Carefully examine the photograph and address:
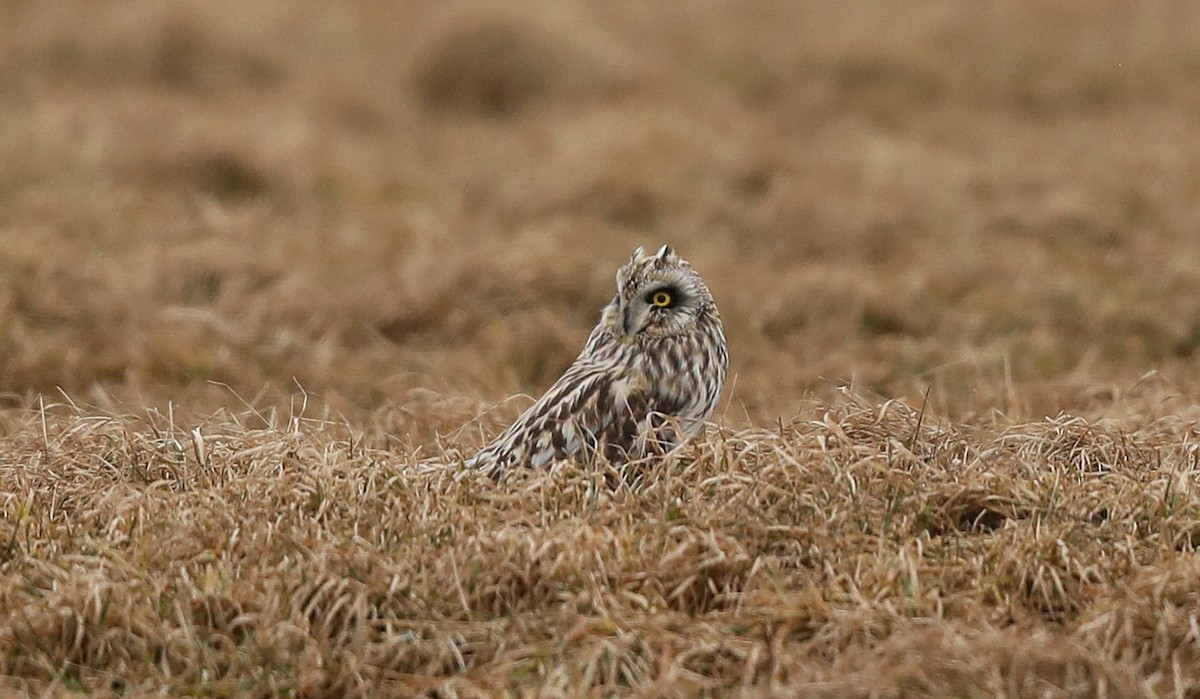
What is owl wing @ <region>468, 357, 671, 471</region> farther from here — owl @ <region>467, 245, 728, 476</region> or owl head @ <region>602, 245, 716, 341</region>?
owl head @ <region>602, 245, 716, 341</region>

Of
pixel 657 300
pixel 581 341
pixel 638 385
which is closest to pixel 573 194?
pixel 581 341

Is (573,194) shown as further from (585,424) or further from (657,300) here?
(585,424)

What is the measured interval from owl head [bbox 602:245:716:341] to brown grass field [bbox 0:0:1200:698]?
1.21 ft

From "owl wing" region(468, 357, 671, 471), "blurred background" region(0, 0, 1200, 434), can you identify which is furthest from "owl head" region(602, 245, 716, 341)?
"blurred background" region(0, 0, 1200, 434)

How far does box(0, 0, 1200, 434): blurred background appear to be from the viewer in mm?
8430

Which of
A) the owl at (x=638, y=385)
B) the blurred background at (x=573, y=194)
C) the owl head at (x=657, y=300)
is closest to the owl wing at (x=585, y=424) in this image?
the owl at (x=638, y=385)

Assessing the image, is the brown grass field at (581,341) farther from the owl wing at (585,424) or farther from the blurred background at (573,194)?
the owl wing at (585,424)

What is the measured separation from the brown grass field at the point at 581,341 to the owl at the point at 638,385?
187 millimetres

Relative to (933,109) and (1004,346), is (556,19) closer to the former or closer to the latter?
(933,109)

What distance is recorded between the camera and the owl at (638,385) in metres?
4.96

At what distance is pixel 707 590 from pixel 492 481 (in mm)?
834

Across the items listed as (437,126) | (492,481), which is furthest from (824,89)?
(492,481)

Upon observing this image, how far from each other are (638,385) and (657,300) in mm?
264

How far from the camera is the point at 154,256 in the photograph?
A: 32.2 ft
